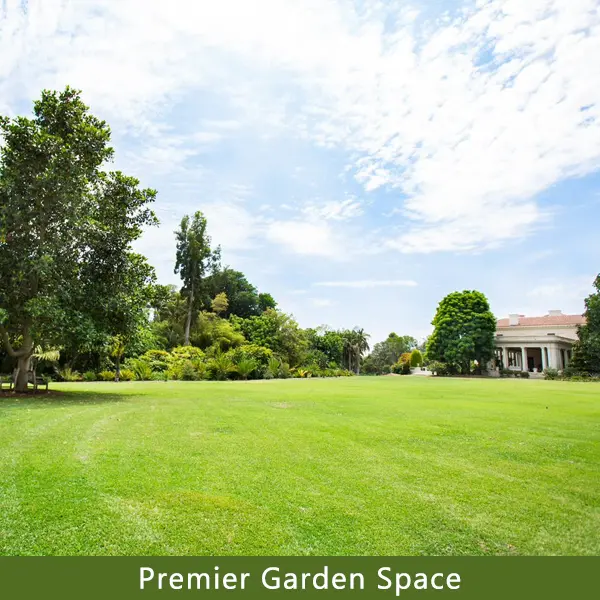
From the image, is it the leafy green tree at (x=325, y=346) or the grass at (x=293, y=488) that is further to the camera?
the leafy green tree at (x=325, y=346)

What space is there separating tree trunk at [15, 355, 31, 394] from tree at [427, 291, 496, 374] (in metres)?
38.4

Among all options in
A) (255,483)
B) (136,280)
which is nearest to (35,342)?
(136,280)

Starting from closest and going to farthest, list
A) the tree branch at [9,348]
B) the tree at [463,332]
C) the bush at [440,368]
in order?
the tree branch at [9,348] → the tree at [463,332] → the bush at [440,368]

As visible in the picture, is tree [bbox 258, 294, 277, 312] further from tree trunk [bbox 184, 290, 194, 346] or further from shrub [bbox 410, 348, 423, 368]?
shrub [bbox 410, 348, 423, 368]

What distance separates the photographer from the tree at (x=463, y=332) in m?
44.5

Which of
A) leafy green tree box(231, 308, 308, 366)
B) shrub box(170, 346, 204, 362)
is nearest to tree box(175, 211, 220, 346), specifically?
leafy green tree box(231, 308, 308, 366)

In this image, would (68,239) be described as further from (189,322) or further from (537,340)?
(537,340)

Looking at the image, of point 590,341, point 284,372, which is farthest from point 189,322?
point 590,341

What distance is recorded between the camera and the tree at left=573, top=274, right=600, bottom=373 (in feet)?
124

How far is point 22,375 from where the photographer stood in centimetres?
1498

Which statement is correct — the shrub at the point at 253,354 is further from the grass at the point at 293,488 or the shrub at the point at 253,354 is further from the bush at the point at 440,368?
the grass at the point at 293,488

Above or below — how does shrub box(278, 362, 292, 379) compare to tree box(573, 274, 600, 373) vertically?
below
